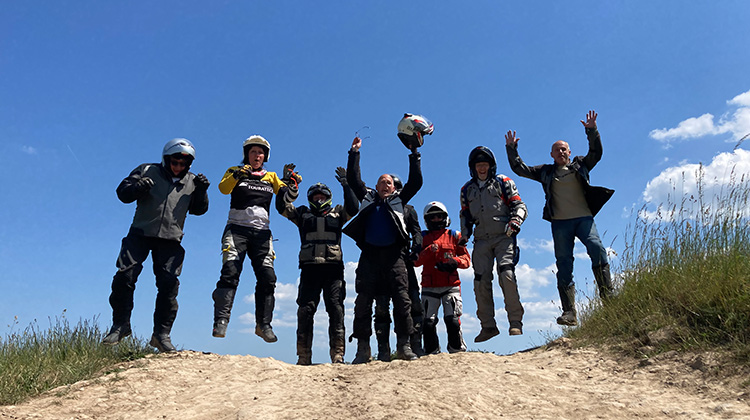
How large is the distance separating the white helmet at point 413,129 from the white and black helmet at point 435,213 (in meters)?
1.13

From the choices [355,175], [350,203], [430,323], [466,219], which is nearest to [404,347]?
[430,323]

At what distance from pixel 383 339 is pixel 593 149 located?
3.67 meters

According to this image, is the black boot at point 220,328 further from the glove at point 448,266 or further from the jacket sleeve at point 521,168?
the jacket sleeve at point 521,168

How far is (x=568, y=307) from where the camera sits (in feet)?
22.6

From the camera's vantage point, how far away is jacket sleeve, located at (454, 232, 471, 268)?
7191 mm

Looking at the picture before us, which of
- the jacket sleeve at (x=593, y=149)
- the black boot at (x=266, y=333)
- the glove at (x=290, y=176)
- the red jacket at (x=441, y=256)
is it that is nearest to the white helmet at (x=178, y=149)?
the glove at (x=290, y=176)

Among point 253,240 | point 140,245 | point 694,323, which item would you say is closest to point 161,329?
point 140,245

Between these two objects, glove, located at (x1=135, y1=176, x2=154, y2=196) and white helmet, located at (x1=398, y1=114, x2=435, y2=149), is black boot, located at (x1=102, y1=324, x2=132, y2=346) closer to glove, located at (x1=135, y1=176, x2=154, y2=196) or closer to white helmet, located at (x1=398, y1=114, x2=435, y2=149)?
glove, located at (x1=135, y1=176, x2=154, y2=196)

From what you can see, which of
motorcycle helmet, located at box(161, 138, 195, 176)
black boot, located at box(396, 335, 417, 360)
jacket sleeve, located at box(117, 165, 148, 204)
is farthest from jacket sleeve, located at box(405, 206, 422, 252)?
jacket sleeve, located at box(117, 165, 148, 204)

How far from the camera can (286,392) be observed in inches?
198

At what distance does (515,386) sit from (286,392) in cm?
208

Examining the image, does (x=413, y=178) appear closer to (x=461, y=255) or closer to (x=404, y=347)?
(x=461, y=255)

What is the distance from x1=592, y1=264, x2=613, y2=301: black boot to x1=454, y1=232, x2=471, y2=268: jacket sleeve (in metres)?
1.56

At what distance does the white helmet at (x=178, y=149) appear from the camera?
6.62m
